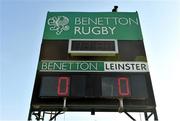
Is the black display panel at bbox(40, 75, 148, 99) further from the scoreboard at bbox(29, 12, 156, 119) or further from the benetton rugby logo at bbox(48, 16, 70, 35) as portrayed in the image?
the benetton rugby logo at bbox(48, 16, 70, 35)

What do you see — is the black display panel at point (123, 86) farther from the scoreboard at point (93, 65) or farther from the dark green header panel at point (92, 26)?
the dark green header panel at point (92, 26)

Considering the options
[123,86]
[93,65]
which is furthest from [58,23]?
[123,86]

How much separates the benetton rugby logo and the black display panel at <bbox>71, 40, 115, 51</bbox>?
46.9 inches

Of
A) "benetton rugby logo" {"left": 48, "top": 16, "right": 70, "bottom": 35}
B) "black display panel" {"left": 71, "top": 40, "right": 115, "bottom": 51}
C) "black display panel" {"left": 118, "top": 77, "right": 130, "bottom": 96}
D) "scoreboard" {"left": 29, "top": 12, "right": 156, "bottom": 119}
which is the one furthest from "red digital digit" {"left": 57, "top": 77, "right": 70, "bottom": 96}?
"benetton rugby logo" {"left": 48, "top": 16, "right": 70, "bottom": 35}

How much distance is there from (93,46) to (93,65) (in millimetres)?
867

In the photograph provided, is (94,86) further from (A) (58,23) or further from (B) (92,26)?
(A) (58,23)

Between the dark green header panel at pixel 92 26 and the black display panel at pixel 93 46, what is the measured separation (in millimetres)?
505

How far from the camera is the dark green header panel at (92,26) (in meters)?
11.0

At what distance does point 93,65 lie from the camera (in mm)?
9773

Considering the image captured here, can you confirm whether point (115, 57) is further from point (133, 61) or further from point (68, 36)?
point (68, 36)

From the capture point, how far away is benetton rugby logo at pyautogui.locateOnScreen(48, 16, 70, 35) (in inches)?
442

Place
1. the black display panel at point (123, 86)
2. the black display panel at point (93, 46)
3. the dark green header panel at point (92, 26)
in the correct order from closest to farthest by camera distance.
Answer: the black display panel at point (123, 86) → the black display panel at point (93, 46) → the dark green header panel at point (92, 26)

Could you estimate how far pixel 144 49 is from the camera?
1057 cm

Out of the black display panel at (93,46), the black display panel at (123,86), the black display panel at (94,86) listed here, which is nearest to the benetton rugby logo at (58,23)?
the black display panel at (93,46)
